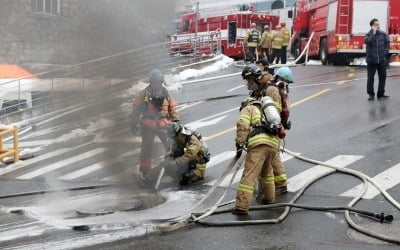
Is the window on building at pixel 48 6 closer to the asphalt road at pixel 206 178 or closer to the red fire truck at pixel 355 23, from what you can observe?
the asphalt road at pixel 206 178

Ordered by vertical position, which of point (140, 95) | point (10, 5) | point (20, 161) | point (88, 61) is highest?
point (10, 5)

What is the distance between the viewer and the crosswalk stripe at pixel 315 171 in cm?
877

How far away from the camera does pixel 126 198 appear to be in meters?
8.26

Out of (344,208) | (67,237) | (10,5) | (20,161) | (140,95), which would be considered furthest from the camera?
(20,161)

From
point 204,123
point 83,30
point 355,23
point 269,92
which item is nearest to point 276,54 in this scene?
point 355,23

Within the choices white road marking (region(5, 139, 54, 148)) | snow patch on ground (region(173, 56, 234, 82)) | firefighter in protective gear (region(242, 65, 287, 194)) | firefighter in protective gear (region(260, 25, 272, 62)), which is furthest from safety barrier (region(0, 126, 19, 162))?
firefighter in protective gear (region(260, 25, 272, 62))

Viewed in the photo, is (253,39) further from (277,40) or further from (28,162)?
(28,162)

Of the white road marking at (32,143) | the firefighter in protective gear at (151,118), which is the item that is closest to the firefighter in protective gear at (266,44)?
the white road marking at (32,143)

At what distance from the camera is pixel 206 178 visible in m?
9.62

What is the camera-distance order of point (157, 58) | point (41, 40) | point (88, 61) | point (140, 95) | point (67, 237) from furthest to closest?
point (140, 95) → point (67, 237) → point (157, 58) → point (88, 61) → point (41, 40)

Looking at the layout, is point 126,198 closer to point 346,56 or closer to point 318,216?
point 318,216

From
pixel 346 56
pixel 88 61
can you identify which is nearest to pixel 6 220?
pixel 88 61

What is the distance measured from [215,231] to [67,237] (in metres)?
1.48

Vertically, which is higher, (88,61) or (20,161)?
(88,61)
